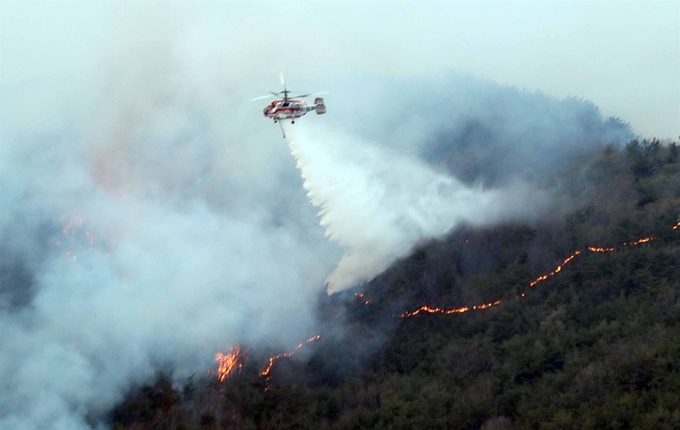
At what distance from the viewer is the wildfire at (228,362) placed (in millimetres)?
52281

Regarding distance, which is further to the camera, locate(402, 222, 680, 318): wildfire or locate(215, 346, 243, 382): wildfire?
locate(402, 222, 680, 318): wildfire

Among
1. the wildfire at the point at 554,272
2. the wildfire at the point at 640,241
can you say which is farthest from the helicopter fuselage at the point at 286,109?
the wildfire at the point at 640,241

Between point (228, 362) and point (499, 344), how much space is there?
16073mm

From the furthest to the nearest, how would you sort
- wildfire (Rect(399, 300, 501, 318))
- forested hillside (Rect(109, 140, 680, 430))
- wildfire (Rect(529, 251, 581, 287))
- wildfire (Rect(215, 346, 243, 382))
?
wildfire (Rect(529, 251, 581, 287)), wildfire (Rect(399, 300, 501, 318)), wildfire (Rect(215, 346, 243, 382)), forested hillside (Rect(109, 140, 680, 430))

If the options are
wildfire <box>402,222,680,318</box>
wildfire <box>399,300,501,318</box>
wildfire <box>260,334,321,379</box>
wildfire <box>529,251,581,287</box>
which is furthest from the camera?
wildfire <box>529,251,581,287</box>

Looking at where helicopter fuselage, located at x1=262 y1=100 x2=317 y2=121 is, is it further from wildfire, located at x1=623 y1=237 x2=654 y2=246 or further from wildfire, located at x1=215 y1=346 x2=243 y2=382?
wildfire, located at x1=623 y1=237 x2=654 y2=246

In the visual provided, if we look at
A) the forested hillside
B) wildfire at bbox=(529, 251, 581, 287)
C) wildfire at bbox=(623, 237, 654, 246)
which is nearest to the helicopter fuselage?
the forested hillside

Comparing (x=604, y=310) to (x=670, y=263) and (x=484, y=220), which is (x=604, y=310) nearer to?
(x=670, y=263)

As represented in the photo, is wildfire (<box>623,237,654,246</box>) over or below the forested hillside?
over

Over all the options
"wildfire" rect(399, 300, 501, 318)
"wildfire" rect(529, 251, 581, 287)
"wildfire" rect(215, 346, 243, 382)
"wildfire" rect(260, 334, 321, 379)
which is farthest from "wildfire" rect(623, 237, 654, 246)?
"wildfire" rect(215, 346, 243, 382)

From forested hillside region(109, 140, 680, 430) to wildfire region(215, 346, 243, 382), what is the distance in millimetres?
388

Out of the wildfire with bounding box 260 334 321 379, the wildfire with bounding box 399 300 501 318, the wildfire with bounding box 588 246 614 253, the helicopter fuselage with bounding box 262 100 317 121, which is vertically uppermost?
the helicopter fuselage with bounding box 262 100 317 121

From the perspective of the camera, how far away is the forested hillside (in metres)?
45.7

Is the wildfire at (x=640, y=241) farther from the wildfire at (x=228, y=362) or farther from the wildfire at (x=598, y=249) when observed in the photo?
the wildfire at (x=228, y=362)
